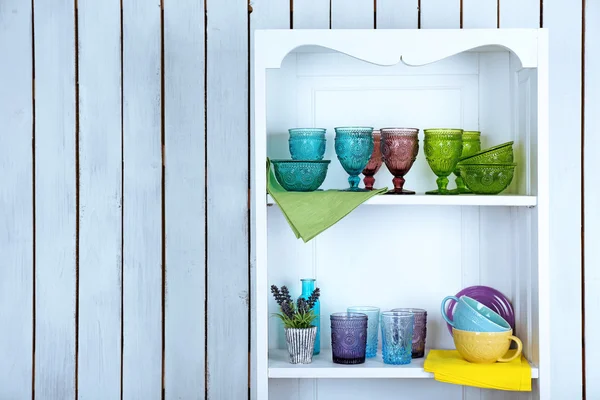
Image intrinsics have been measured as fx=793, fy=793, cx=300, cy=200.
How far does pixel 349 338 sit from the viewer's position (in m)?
1.73

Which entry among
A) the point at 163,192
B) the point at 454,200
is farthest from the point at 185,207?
the point at 454,200

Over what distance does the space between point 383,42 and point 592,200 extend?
653 millimetres

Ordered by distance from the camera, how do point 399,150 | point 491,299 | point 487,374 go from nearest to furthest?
point 487,374, point 399,150, point 491,299

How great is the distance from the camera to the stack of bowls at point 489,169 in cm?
171

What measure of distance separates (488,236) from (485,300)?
6.0 inches

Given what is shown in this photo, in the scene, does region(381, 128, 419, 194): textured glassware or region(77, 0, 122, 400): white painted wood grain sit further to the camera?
region(77, 0, 122, 400): white painted wood grain

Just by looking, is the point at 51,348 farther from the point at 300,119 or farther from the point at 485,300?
the point at 485,300

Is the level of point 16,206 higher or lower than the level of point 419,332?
higher

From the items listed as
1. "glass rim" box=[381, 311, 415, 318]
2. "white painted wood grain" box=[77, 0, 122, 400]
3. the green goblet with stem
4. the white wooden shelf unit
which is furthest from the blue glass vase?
"white painted wood grain" box=[77, 0, 122, 400]

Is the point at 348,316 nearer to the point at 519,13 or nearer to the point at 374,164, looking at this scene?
the point at 374,164

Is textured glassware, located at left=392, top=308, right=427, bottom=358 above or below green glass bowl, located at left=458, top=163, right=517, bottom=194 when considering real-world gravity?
below

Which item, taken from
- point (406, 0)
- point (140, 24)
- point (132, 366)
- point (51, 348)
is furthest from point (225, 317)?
point (406, 0)

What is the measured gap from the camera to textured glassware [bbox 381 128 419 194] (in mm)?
1745

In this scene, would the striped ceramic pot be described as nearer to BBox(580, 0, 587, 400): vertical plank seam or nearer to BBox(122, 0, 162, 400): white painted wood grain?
BBox(122, 0, 162, 400): white painted wood grain
